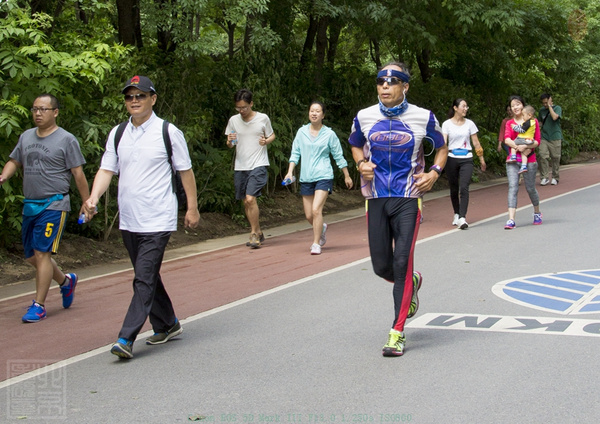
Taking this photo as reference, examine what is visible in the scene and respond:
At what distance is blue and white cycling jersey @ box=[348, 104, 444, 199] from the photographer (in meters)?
6.35

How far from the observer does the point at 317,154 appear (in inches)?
460

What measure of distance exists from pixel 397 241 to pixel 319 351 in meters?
1.01

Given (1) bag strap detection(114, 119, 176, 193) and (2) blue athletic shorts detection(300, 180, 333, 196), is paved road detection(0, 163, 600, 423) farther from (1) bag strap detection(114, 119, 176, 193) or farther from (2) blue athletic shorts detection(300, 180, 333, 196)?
(1) bag strap detection(114, 119, 176, 193)

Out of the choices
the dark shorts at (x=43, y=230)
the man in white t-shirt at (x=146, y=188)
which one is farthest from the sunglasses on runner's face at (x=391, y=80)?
the dark shorts at (x=43, y=230)

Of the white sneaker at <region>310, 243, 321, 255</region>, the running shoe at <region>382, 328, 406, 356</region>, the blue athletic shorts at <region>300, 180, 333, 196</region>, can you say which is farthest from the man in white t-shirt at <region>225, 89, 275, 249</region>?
the running shoe at <region>382, 328, 406, 356</region>

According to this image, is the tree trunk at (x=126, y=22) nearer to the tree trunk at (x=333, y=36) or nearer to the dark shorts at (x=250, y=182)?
the dark shorts at (x=250, y=182)

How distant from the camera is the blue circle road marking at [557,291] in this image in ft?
24.6

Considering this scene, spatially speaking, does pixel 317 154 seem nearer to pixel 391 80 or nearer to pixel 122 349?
pixel 391 80

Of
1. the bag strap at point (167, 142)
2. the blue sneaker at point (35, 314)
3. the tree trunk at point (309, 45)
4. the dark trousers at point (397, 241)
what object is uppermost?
the tree trunk at point (309, 45)

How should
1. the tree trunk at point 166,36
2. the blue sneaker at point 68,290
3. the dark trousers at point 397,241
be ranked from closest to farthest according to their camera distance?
the dark trousers at point 397,241, the blue sneaker at point 68,290, the tree trunk at point 166,36

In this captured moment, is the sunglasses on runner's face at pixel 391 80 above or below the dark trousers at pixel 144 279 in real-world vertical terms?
above

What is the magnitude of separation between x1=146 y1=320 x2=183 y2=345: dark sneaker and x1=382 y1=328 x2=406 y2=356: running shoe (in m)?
1.81

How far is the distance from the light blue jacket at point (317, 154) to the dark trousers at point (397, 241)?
507cm

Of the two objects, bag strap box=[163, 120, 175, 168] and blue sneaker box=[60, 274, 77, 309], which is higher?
bag strap box=[163, 120, 175, 168]
